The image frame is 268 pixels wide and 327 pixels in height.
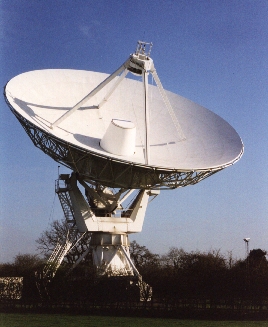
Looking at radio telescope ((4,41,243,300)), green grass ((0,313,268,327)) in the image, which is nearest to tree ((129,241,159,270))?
radio telescope ((4,41,243,300))

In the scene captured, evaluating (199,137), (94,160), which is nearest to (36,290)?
(94,160)

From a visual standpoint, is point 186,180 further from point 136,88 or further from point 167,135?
point 136,88

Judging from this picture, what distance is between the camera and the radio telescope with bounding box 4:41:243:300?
25312mm

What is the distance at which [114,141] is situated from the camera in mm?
26234

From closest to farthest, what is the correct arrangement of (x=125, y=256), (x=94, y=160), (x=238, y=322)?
1. (x=238, y=322)
2. (x=94, y=160)
3. (x=125, y=256)

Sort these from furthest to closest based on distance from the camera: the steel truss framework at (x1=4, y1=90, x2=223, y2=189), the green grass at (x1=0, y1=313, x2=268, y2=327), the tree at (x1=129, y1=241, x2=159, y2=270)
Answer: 1. the tree at (x1=129, y1=241, x2=159, y2=270)
2. the steel truss framework at (x1=4, y1=90, x2=223, y2=189)
3. the green grass at (x1=0, y1=313, x2=268, y2=327)

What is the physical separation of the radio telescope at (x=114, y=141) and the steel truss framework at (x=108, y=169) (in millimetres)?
56

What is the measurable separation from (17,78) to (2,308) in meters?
12.5

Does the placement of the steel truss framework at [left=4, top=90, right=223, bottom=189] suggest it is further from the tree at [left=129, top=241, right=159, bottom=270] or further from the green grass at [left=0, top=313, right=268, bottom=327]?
the tree at [left=129, top=241, right=159, bottom=270]

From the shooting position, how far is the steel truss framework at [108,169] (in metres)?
24.3

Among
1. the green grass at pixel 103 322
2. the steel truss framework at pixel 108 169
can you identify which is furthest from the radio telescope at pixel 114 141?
the green grass at pixel 103 322

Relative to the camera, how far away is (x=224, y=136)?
94.2ft

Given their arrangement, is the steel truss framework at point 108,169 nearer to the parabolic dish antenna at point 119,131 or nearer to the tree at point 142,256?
the parabolic dish antenna at point 119,131

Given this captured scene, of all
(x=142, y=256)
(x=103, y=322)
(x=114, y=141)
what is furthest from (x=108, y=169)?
(x=142, y=256)
